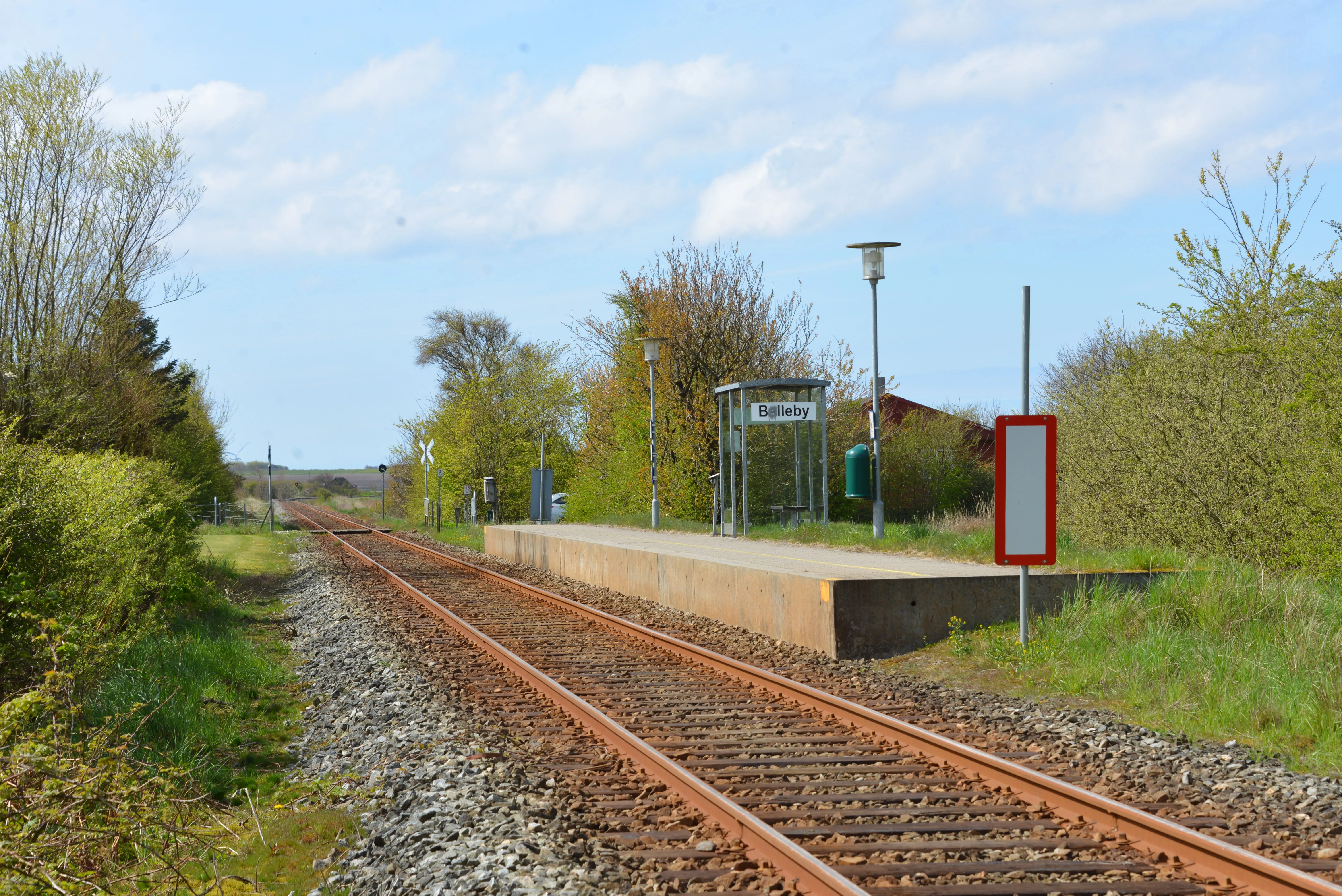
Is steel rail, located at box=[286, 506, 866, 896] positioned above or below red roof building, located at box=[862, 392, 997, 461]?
below

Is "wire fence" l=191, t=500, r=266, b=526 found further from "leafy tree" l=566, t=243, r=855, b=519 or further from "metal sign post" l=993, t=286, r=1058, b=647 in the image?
"metal sign post" l=993, t=286, r=1058, b=647

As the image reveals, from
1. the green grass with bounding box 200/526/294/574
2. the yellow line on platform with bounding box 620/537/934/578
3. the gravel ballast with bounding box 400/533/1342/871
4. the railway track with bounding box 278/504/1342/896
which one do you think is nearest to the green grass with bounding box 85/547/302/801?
the railway track with bounding box 278/504/1342/896

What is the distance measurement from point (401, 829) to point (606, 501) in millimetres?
29551

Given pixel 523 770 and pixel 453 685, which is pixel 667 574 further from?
pixel 523 770

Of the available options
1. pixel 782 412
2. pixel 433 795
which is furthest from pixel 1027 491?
pixel 782 412

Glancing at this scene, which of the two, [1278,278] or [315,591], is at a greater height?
[1278,278]

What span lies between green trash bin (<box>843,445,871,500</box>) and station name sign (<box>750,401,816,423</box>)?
390 cm

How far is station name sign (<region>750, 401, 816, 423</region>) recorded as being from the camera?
2169cm

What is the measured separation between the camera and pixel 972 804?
591 centimetres

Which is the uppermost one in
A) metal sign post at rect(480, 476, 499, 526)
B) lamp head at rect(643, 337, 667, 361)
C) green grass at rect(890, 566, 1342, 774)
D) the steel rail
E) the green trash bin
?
lamp head at rect(643, 337, 667, 361)

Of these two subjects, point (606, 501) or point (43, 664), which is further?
point (606, 501)

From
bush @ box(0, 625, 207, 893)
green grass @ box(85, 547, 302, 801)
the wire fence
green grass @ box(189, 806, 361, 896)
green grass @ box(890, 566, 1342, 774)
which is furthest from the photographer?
the wire fence

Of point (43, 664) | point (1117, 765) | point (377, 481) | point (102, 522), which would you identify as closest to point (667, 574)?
point (102, 522)

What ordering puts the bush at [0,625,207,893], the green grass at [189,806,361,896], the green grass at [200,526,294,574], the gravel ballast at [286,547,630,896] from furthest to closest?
the green grass at [200,526,294,574] → the green grass at [189,806,361,896] → the gravel ballast at [286,547,630,896] → the bush at [0,625,207,893]
